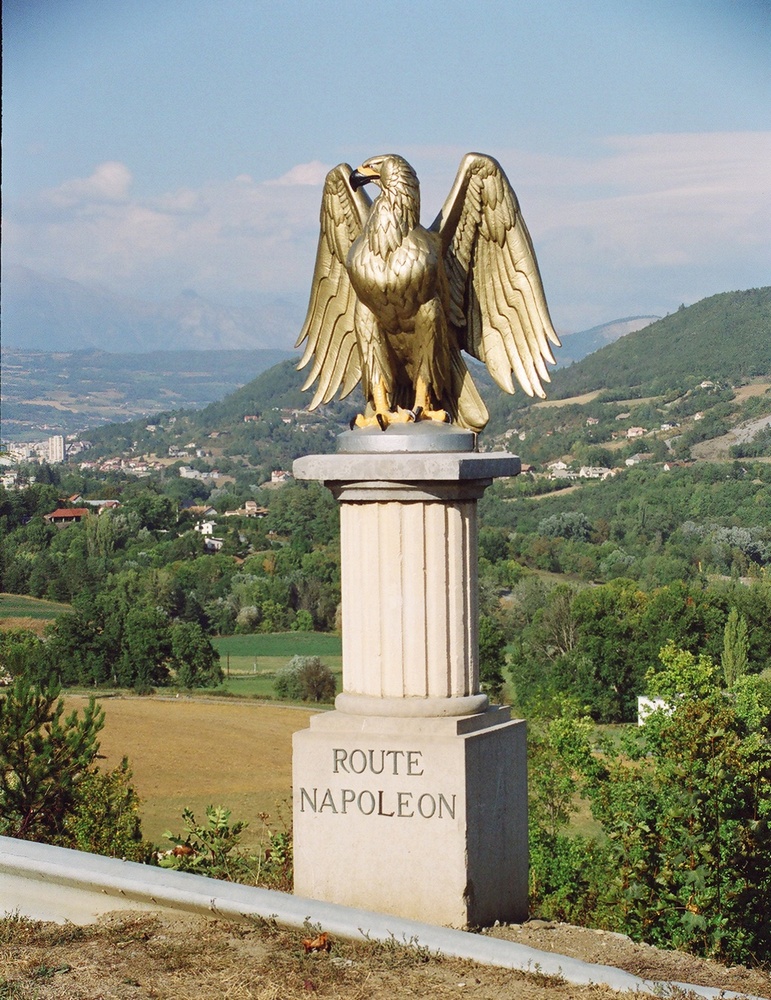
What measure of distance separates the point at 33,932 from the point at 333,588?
195 ft

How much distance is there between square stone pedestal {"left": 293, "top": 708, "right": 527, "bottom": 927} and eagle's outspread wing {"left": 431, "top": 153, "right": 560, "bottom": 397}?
203 centimetres

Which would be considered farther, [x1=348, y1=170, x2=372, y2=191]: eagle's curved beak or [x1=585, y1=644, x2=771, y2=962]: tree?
[x1=348, y1=170, x2=372, y2=191]: eagle's curved beak

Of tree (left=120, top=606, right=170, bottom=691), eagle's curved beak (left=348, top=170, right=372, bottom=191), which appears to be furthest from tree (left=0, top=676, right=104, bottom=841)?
tree (left=120, top=606, right=170, bottom=691)

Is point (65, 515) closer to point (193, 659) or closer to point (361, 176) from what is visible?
point (193, 659)

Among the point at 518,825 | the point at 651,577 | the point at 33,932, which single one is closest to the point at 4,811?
the point at 33,932

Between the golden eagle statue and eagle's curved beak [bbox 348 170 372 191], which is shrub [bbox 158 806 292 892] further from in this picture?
eagle's curved beak [bbox 348 170 372 191]

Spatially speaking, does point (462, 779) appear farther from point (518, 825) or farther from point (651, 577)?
point (651, 577)

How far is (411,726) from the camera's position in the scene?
722 centimetres

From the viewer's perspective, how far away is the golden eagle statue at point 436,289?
7531mm

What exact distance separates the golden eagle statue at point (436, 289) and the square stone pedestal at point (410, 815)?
1.71m

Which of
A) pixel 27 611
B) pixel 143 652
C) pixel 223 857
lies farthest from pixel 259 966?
pixel 27 611

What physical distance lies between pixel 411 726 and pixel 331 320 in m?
2.59

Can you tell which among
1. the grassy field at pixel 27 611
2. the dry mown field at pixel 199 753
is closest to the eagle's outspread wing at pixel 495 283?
the dry mown field at pixel 199 753

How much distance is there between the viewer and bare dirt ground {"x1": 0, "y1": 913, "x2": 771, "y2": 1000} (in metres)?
5.94
